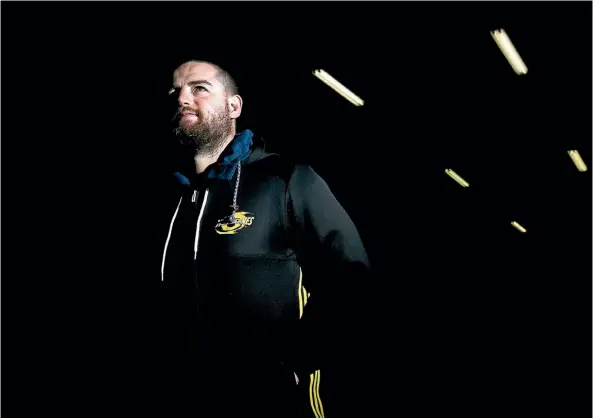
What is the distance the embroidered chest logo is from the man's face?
46 centimetres

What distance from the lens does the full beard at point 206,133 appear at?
180 centimetres

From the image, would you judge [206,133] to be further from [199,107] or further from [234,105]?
[234,105]

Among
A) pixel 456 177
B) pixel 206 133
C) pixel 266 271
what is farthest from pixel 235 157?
pixel 456 177

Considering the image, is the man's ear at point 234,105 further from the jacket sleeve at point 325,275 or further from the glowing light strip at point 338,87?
the glowing light strip at point 338,87

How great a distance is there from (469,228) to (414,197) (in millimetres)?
3404

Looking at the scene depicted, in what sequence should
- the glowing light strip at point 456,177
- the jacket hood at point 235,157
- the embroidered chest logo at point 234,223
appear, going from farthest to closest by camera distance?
the glowing light strip at point 456,177
the jacket hood at point 235,157
the embroidered chest logo at point 234,223

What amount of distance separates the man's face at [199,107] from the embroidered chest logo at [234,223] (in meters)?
0.46

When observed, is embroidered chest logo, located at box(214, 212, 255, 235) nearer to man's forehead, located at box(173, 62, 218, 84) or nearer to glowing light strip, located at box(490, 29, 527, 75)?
man's forehead, located at box(173, 62, 218, 84)

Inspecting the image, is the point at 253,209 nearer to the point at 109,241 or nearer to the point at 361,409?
the point at 361,409

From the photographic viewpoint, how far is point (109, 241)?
7.98 feet

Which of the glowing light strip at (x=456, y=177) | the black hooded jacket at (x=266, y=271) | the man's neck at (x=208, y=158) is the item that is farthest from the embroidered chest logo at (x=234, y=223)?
the glowing light strip at (x=456, y=177)

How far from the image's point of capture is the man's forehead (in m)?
1.82

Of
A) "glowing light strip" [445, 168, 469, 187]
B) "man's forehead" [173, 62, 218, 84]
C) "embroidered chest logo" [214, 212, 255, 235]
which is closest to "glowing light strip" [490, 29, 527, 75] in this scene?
"man's forehead" [173, 62, 218, 84]

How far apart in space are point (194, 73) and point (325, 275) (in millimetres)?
1158
